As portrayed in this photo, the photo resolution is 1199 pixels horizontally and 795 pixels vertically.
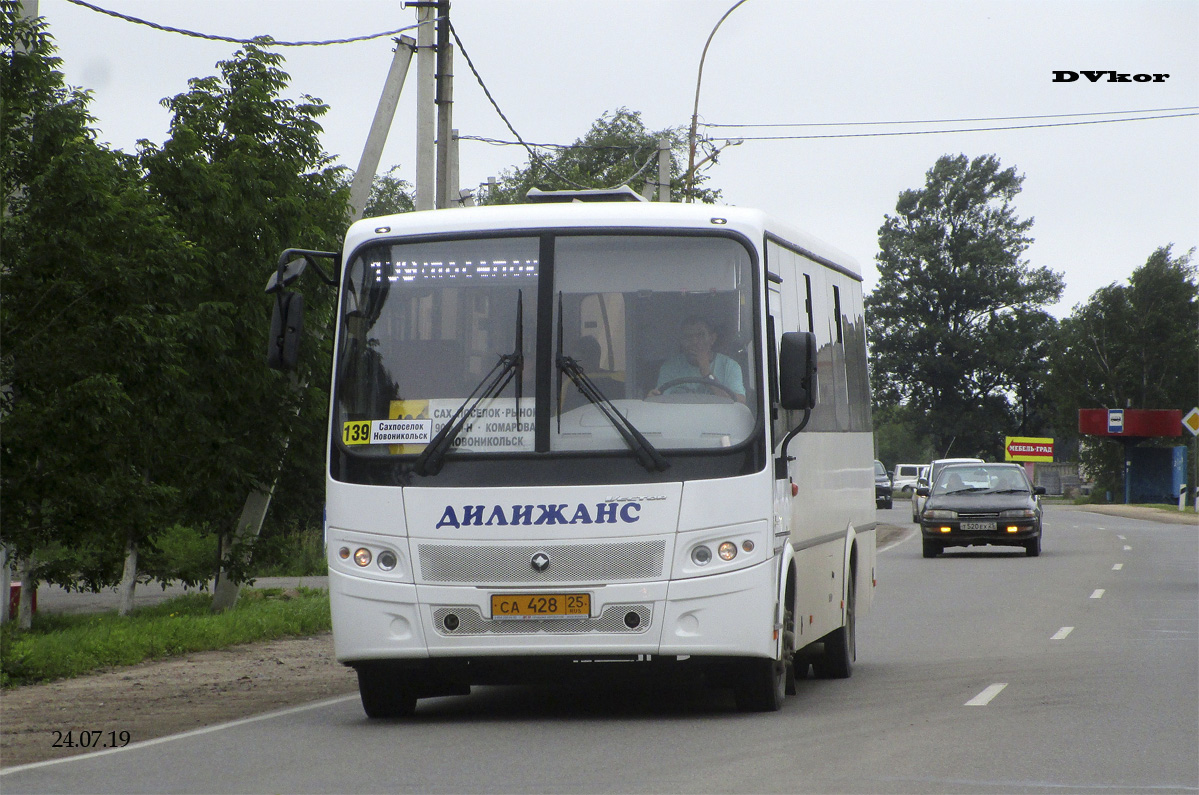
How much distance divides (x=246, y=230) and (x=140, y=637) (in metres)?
4.70

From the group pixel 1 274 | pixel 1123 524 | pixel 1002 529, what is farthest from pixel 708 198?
pixel 1 274

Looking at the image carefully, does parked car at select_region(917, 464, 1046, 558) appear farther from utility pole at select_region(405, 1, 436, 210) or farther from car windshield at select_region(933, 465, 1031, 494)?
utility pole at select_region(405, 1, 436, 210)

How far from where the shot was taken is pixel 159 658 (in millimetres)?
14914

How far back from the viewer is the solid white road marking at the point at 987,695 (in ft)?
35.9

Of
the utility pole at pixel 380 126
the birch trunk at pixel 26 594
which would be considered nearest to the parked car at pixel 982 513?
the utility pole at pixel 380 126

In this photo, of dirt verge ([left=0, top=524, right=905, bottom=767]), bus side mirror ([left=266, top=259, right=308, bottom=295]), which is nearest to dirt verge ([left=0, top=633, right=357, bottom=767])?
dirt verge ([left=0, top=524, right=905, bottom=767])

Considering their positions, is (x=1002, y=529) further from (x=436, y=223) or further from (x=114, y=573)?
(x=436, y=223)

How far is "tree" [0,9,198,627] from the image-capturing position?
1374 cm

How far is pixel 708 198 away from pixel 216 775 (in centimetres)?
6182

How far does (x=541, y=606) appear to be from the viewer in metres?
9.62

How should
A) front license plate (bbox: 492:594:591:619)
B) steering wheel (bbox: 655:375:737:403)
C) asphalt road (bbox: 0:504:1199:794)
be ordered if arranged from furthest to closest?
steering wheel (bbox: 655:375:737:403) < front license plate (bbox: 492:594:591:619) < asphalt road (bbox: 0:504:1199:794)

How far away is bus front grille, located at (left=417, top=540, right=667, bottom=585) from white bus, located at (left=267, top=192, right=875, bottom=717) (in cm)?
1

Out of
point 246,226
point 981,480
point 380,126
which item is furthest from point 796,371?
point 981,480

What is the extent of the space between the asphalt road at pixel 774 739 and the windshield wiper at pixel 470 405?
57.7 inches
